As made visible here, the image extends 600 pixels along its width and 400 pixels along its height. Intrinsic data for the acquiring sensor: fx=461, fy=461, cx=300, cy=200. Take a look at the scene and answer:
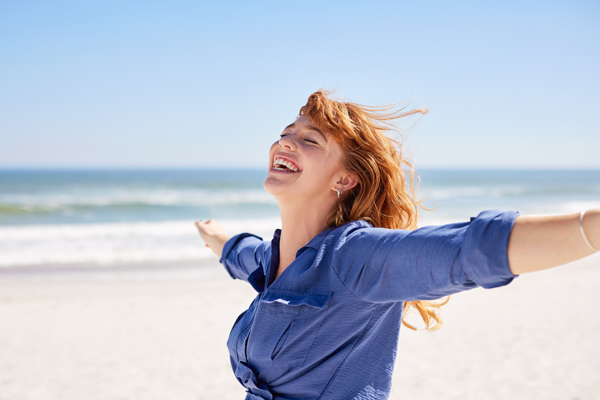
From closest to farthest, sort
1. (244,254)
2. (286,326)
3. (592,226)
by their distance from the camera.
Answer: (592,226)
(286,326)
(244,254)

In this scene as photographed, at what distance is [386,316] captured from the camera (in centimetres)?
157

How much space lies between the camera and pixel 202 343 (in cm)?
555

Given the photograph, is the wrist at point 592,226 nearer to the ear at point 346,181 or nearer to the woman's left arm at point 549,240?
the woman's left arm at point 549,240

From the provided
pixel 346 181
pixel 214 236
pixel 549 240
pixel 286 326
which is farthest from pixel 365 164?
pixel 214 236

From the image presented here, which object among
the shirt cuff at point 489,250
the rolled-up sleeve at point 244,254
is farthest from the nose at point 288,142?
the shirt cuff at point 489,250

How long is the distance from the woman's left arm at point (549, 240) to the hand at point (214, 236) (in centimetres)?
192

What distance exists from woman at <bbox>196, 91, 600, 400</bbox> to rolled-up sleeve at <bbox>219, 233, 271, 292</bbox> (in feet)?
1.36

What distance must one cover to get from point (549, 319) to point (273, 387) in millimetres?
5845

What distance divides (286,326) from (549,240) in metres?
0.86

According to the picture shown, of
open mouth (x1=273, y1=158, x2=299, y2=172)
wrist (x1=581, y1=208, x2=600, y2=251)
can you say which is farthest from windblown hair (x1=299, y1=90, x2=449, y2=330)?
wrist (x1=581, y1=208, x2=600, y2=251)

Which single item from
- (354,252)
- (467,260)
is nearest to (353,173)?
(354,252)

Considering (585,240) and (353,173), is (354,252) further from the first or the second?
(585,240)

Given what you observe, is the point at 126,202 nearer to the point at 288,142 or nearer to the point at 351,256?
the point at 288,142

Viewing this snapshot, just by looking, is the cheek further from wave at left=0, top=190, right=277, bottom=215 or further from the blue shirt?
wave at left=0, top=190, right=277, bottom=215
